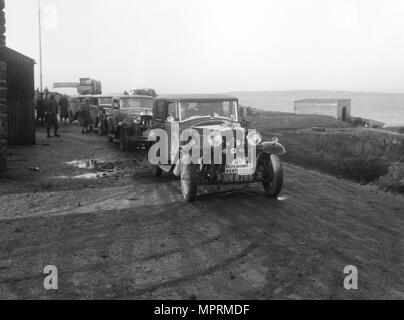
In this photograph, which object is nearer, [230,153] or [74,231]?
[74,231]

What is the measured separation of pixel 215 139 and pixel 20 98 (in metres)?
11.3

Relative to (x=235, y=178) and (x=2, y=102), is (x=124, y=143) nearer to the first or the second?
(x=2, y=102)

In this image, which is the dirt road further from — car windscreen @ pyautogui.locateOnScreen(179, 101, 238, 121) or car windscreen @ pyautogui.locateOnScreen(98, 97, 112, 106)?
car windscreen @ pyautogui.locateOnScreen(98, 97, 112, 106)

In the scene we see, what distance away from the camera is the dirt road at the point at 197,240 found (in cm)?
455

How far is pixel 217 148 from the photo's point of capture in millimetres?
8133

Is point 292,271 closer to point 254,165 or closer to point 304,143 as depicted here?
point 254,165

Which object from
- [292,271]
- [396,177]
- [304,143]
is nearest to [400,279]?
[292,271]

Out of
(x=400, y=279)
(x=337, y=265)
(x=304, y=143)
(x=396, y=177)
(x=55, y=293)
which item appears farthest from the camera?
(x=304, y=143)

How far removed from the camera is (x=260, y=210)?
7.57 metres

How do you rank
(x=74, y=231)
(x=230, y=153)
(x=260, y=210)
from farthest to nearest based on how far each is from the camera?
(x=230, y=153) → (x=260, y=210) → (x=74, y=231)

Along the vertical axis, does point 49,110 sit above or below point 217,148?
above

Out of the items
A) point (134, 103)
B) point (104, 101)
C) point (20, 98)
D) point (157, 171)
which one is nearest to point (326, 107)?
point (104, 101)

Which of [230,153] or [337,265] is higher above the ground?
[230,153]
